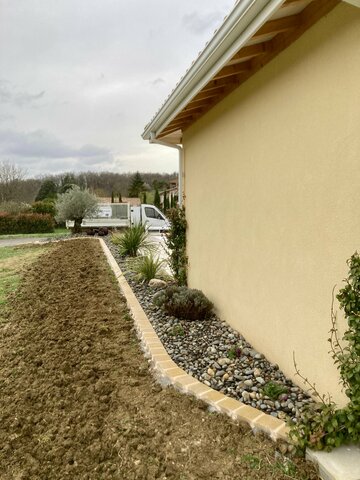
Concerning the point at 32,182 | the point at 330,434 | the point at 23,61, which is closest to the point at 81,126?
the point at 23,61

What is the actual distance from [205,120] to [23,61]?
8.55 metres

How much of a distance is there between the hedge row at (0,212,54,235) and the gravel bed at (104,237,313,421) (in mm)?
23523

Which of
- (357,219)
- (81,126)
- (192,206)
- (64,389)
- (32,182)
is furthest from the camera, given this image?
(32,182)

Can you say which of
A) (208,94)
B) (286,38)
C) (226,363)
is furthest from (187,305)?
(286,38)

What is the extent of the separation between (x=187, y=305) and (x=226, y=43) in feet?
10.2

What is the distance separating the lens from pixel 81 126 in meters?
→ 18.0

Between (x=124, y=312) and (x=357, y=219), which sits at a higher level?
(x=357, y=219)

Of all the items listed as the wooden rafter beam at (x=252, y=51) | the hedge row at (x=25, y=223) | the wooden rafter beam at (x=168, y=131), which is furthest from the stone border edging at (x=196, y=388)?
the hedge row at (x=25, y=223)

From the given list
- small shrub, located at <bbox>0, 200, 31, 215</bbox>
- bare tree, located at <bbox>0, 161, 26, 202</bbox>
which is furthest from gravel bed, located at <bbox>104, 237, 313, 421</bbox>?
bare tree, located at <bbox>0, 161, 26, 202</bbox>

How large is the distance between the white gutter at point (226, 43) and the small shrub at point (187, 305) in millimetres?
2485

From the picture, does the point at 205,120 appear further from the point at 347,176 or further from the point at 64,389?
the point at 64,389

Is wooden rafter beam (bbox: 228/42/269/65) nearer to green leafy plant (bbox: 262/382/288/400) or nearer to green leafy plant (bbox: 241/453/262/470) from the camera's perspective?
green leafy plant (bbox: 262/382/288/400)

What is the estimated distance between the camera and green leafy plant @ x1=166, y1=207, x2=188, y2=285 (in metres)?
6.55

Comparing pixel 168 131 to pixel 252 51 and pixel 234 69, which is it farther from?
pixel 252 51
